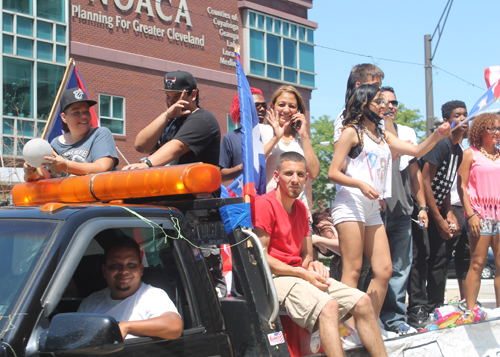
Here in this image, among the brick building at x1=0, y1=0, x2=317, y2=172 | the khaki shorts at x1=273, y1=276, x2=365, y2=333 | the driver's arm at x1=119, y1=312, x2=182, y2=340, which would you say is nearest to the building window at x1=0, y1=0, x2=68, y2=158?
the brick building at x1=0, y1=0, x2=317, y2=172

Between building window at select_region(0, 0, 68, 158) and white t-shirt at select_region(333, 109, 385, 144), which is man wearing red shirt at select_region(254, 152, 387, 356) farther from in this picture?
building window at select_region(0, 0, 68, 158)

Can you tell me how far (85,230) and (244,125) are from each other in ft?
4.00

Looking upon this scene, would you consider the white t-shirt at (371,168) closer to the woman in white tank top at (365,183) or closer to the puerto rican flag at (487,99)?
the woman in white tank top at (365,183)

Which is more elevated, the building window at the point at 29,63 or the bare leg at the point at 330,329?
the building window at the point at 29,63

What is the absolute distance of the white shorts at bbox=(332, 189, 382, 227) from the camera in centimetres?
407

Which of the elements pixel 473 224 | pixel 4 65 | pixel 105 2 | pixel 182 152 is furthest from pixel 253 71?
pixel 182 152

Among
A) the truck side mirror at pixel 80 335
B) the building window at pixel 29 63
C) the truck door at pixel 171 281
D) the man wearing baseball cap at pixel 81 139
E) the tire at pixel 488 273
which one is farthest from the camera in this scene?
the building window at pixel 29 63

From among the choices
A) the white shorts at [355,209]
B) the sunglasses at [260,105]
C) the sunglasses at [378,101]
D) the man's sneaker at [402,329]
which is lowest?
the man's sneaker at [402,329]

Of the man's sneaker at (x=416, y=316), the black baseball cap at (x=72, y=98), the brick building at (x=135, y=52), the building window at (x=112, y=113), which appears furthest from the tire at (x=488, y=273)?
the black baseball cap at (x=72, y=98)

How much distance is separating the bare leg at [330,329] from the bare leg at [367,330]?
194 millimetres

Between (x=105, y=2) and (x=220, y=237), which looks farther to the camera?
(x=105, y=2)

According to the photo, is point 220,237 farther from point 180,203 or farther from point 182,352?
point 182,352

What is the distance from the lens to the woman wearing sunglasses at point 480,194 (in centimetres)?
537

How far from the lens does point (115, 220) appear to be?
2.28m
